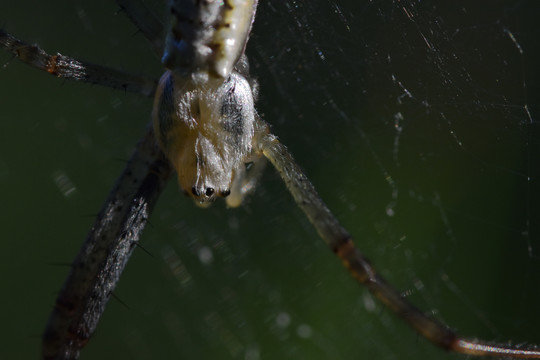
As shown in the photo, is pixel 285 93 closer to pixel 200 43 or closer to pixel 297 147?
pixel 297 147

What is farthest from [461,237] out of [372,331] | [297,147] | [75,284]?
[75,284]

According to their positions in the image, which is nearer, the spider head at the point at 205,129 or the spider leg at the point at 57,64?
the spider head at the point at 205,129

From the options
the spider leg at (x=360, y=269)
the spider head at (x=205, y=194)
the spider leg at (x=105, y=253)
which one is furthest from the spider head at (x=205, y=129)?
the spider leg at (x=105, y=253)

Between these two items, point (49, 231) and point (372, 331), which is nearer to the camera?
point (372, 331)

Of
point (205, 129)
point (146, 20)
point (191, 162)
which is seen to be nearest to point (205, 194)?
point (191, 162)

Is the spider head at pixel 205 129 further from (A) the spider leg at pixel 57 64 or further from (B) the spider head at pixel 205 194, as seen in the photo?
(A) the spider leg at pixel 57 64

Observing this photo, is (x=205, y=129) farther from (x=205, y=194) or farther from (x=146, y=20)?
(x=146, y=20)

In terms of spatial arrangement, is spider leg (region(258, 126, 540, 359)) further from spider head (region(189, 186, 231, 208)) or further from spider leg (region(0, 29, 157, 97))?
spider leg (region(0, 29, 157, 97))
